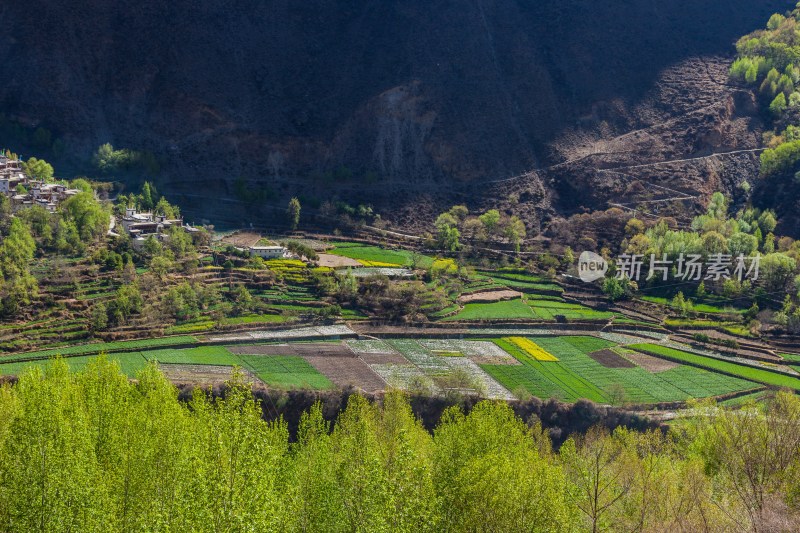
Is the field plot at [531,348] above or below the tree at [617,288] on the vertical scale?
below

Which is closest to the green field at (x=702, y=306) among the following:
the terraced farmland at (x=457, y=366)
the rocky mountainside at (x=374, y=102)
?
the terraced farmland at (x=457, y=366)

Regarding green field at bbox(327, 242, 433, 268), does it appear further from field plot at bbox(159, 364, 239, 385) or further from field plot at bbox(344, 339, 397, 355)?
field plot at bbox(159, 364, 239, 385)

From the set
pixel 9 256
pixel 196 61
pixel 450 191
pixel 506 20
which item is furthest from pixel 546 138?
pixel 9 256

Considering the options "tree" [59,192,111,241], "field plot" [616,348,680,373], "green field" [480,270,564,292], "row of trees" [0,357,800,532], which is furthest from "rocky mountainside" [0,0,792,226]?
"row of trees" [0,357,800,532]

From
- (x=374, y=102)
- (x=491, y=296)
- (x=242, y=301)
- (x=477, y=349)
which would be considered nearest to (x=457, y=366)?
(x=477, y=349)

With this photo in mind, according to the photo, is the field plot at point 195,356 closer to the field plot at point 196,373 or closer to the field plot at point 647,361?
the field plot at point 196,373
